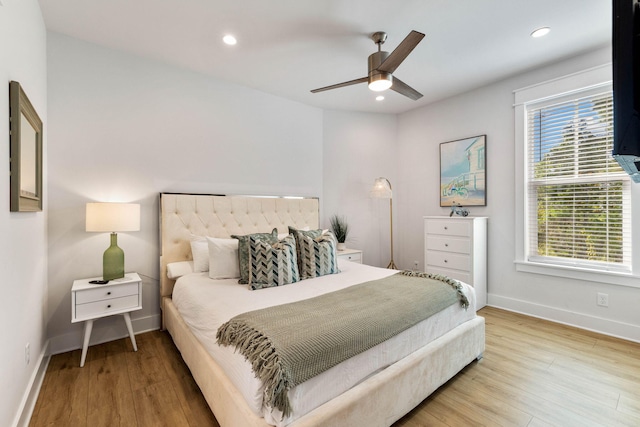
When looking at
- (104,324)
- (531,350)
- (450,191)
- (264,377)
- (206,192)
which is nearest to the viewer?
(264,377)

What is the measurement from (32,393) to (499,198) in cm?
454

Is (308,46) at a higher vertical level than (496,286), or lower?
higher

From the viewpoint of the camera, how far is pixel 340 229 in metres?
4.08

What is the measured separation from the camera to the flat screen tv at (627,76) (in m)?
0.67

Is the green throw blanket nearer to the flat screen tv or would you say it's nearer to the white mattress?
the white mattress

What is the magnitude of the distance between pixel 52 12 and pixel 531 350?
471cm

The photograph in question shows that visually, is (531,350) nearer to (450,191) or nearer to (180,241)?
(450,191)

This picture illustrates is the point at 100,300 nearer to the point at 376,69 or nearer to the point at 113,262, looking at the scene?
the point at 113,262

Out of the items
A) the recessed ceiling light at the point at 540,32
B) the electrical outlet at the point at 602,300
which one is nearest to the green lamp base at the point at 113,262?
the recessed ceiling light at the point at 540,32

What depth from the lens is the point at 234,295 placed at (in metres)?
1.98

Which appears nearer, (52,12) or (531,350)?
(52,12)

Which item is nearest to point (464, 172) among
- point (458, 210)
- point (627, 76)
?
point (458, 210)

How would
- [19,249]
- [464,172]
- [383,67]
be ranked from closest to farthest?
[19,249] < [383,67] < [464,172]

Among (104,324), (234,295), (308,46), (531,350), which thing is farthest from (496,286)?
(104,324)
